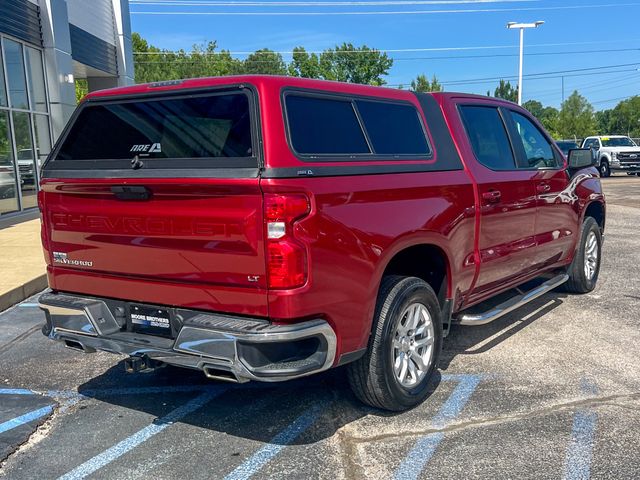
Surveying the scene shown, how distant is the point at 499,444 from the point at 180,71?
61.2 meters

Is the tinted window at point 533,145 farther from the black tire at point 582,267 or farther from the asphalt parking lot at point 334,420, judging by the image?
the asphalt parking lot at point 334,420

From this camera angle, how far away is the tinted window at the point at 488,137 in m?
4.83

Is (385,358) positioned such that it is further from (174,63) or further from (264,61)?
(264,61)

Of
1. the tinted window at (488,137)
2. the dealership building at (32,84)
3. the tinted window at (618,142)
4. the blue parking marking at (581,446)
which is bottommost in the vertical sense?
the blue parking marking at (581,446)

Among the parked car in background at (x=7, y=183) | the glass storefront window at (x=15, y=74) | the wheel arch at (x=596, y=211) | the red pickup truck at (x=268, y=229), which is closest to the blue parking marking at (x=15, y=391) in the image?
the red pickup truck at (x=268, y=229)

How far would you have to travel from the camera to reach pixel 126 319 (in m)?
3.71

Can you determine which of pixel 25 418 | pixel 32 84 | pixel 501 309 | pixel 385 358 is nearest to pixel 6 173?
pixel 32 84

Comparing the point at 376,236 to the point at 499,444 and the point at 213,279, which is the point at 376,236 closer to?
the point at 213,279

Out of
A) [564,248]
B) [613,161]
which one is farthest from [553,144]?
[613,161]

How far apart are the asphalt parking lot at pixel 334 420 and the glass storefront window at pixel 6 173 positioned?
9.06 meters

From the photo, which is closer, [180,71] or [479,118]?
[479,118]

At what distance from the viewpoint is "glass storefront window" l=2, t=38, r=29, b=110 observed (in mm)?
13406

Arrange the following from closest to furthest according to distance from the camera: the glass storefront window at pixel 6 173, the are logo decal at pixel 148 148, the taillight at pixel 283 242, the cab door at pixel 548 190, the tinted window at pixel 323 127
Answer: the taillight at pixel 283 242 < the tinted window at pixel 323 127 < the are logo decal at pixel 148 148 < the cab door at pixel 548 190 < the glass storefront window at pixel 6 173

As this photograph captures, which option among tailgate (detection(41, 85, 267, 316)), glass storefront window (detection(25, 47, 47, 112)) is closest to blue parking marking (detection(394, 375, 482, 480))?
tailgate (detection(41, 85, 267, 316))
